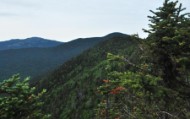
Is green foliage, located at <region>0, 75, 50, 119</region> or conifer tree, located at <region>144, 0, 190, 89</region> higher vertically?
conifer tree, located at <region>144, 0, 190, 89</region>

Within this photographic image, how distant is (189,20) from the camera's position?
1611 cm

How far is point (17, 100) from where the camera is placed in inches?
509

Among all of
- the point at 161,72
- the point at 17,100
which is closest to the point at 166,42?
the point at 161,72

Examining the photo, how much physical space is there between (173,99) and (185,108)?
0.77 meters

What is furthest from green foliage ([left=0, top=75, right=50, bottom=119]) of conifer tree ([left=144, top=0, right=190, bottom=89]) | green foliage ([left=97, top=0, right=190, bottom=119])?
conifer tree ([left=144, top=0, right=190, bottom=89])

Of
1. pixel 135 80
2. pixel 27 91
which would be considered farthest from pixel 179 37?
pixel 27 91

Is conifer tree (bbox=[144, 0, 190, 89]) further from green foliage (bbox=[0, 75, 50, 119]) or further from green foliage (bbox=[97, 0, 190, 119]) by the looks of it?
green foliage (bbox=[0, 75, 50, 119])

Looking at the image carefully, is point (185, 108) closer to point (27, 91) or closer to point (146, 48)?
point (146, 48)

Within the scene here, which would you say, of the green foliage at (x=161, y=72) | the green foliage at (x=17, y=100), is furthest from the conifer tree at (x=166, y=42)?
the green foliage at (x=17, y=100)

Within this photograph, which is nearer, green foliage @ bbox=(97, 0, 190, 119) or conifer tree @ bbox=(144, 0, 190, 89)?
green foliage @ bbox=(97, 0, 190, 119)

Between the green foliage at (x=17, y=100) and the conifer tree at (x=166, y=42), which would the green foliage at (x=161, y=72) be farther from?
the green foliage at (x=17, y=100)

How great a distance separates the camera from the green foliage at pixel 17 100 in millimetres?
12734

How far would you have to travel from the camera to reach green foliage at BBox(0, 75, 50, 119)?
1273 centimetres

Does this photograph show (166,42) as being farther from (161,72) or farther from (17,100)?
(17,100)
